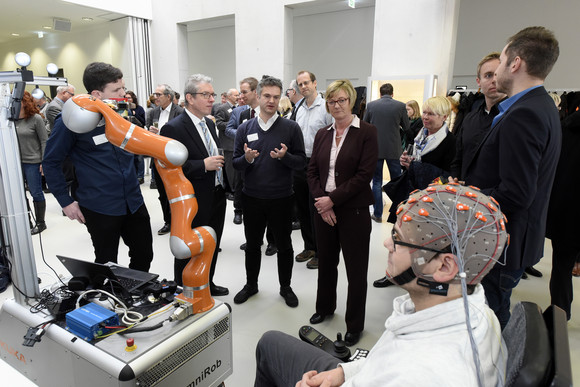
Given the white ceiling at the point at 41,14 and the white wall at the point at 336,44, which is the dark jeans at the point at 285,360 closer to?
Result: the white ceiling at the point at 41,14

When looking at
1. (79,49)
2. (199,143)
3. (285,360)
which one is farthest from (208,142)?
(79,49)

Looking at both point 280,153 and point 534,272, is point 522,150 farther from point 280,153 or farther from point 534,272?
point 534,272

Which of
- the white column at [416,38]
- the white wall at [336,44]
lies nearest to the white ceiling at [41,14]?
the white wall at [336,44]

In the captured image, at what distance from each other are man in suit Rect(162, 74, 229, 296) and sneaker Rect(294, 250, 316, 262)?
4.28ft

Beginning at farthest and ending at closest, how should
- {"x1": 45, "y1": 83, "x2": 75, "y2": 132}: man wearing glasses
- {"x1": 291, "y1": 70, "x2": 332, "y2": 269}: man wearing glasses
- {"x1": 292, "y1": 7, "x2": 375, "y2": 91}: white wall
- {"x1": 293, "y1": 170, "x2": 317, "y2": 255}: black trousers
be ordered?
{"x1": 292, "y1": 7, "x2": 375, "y2": 91}: white wall, {"x1": 45, "y1": 83, "x2": 75, "y2": 132}: man wearing glasses, {"x1": 293, "y1": 170, "x2": 317, "y2": 255}: black trousers, {"x1": 291, "y1": 70, "x2": 332, "y2": 269}: man wearing glasses

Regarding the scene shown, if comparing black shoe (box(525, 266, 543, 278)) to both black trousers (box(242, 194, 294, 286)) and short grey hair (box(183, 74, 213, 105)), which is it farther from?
short grey hair (box(183, 74, 213, 105))

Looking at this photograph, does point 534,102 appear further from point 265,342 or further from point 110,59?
point 110,59

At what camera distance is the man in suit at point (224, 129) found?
4805mm

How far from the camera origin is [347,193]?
2.10 m

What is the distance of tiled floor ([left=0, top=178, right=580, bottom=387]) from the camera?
2.25 m

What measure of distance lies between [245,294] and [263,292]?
7.5 inches

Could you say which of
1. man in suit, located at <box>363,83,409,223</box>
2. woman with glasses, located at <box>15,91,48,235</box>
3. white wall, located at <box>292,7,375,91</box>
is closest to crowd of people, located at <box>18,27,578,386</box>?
man in suit, located at <box>363,83,409,223</box>

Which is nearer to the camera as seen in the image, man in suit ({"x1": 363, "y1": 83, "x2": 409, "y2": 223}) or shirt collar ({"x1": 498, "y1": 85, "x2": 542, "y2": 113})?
shirt collar ({"x1": 498, "y1": 85, "x2": 542, "y2": 113})

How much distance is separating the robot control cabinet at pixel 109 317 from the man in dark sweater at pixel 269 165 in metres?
1.03
